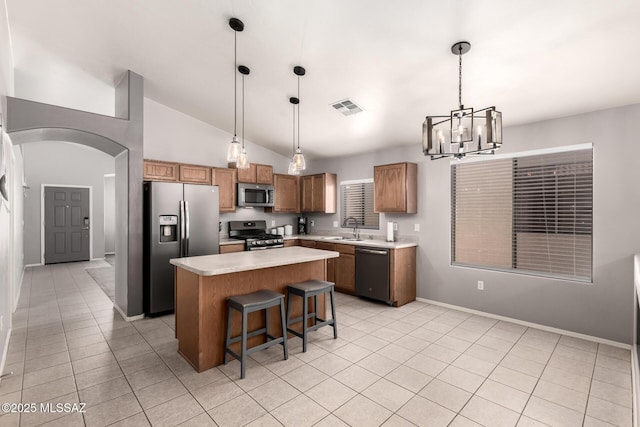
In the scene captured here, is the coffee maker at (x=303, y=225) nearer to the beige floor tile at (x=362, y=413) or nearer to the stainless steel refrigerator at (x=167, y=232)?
the stainless steel refrigerator at (x=167, y=232)

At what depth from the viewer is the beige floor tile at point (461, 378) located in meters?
2.50

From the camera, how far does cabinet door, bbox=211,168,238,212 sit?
522cm

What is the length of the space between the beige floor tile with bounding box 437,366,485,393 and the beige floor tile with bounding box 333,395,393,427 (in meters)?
0.73

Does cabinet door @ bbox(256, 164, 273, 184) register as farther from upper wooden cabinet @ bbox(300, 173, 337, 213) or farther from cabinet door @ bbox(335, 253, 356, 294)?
cabinet door @ bbox(335, 253, 356, 294)

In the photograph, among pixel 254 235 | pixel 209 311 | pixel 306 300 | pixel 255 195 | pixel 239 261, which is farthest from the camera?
pixel 255 195

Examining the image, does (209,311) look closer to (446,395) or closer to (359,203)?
(446,395)

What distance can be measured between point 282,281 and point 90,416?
184cm

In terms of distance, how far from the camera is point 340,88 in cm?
362

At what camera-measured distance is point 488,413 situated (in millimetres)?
2172

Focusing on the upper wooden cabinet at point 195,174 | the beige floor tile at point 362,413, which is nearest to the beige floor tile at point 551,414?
the beige floor tile at point 362,413

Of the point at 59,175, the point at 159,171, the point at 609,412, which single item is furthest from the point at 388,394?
the point at 59,175

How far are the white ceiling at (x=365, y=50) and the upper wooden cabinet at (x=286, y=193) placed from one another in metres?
1.85

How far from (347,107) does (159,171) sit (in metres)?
2.90

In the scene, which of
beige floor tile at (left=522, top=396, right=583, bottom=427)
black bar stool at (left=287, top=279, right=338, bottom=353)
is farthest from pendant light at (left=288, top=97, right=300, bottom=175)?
beige floor tile at (left=522, top=396, right=583, bottom=427)
